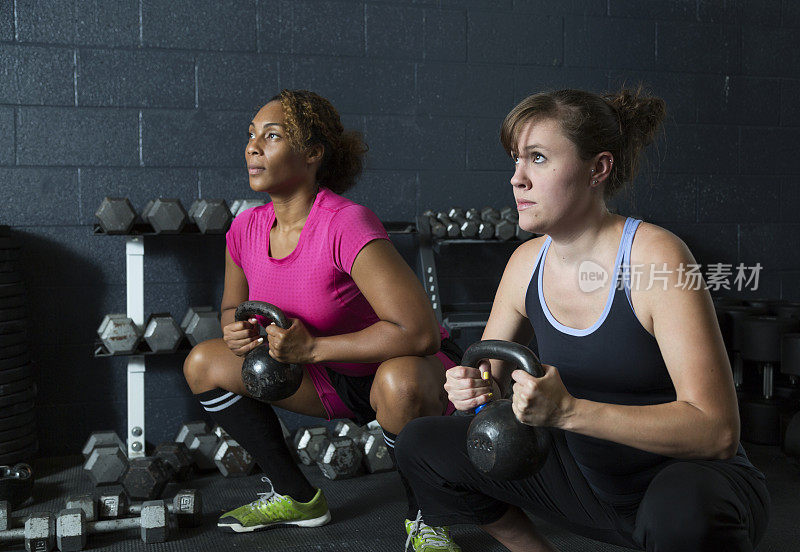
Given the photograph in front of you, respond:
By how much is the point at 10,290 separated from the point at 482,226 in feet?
5.06

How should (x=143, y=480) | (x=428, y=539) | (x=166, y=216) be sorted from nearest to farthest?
(x=428, y=539) < (x=143, y=480) < (x=166, y=216)

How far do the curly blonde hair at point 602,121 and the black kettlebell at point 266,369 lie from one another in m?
0.61

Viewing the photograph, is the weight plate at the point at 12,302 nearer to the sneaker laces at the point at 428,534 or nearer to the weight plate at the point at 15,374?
the weight plate at the point at 15,374

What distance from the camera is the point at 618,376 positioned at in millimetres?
1186

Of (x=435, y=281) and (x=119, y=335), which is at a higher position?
(x=435, y=281)

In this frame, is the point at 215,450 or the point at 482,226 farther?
the point at 482,226

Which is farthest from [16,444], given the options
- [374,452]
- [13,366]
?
[374,452]

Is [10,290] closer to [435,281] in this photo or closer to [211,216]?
[211,216]

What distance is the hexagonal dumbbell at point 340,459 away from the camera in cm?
229

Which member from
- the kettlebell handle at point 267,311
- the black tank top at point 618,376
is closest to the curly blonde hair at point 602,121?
the black tank top at point 618,376

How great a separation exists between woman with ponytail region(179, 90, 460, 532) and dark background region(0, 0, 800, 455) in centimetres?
84

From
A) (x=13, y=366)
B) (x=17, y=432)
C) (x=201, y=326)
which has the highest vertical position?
(x=201, y=326)

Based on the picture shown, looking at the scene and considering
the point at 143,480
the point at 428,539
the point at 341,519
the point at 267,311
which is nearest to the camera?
the point at 267,311

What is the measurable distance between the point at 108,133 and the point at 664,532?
223cm
